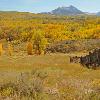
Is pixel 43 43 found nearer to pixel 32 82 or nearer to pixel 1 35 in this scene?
pixel 32 82

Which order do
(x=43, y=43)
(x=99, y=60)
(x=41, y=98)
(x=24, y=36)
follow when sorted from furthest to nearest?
(x=24, y=36) → (x=43, y=43) → (x=99, y=60) → (x=41, y=98)

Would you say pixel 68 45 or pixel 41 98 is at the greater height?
pixel 41 98

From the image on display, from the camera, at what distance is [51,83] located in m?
13.1

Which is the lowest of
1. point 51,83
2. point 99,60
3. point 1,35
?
point 1,35

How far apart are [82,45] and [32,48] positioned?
31541mm

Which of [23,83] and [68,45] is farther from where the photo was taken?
[68,45]

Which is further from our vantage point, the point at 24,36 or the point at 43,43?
the point at 24,36

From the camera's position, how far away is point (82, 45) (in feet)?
380

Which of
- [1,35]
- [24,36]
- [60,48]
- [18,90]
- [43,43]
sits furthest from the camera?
[1,35]

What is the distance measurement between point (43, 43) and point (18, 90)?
7781 cm

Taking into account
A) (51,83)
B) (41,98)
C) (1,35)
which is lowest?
(1,35)

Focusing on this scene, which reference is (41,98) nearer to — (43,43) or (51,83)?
(51,83)

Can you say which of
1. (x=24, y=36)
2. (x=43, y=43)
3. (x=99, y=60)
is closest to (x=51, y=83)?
(x=99, y=60)

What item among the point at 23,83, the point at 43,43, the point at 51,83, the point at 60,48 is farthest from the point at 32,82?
the point at 60,48
